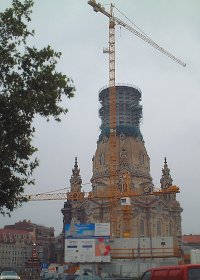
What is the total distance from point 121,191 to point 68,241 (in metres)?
33.2

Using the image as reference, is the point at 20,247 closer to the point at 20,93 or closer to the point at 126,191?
the point at 126,191

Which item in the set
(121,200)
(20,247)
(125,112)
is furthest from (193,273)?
(20,247)

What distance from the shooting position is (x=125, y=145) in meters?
115

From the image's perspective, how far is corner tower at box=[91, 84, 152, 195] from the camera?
364ft

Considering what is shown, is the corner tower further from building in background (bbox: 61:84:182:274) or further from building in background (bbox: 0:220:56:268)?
building in background (bbox: 0:220:56:268)

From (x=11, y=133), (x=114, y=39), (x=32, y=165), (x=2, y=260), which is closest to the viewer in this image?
(x=11, y=133)

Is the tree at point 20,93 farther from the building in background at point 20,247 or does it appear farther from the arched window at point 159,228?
the building in background at point 20,247

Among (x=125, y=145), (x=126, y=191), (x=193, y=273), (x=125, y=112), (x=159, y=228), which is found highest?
(x=125, y=112)

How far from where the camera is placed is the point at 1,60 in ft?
59.7

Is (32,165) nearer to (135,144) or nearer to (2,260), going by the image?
(135,144)

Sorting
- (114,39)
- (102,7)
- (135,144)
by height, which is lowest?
(135,144)

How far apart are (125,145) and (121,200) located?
2389cm

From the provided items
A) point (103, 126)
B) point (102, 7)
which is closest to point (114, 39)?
point (102, 7)

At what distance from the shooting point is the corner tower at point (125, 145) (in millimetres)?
110938
